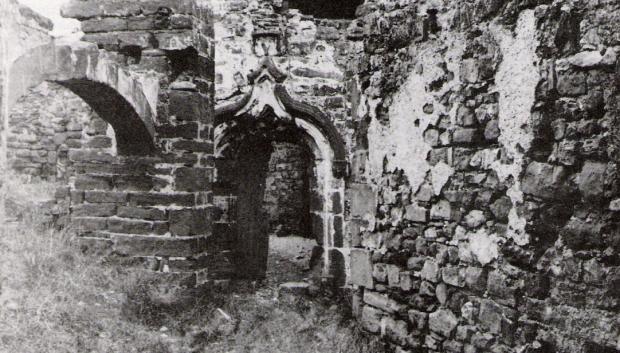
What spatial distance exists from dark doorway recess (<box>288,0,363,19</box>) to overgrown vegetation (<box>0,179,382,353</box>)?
4.74 meters

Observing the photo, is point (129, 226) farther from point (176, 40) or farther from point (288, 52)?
point (288, 52)

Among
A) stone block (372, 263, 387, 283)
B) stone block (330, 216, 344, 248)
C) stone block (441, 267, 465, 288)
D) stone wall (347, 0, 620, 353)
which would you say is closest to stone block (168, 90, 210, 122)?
stone wall (347, 0, 620, 353)

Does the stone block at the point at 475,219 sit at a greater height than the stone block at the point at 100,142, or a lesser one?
lesser

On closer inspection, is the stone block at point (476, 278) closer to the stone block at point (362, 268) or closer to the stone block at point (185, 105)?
the stone block at point (362, 268)

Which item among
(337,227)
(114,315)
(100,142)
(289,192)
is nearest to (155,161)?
(100,142)

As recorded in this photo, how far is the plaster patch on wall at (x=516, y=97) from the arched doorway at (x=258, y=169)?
Answer: 4658 millimetres

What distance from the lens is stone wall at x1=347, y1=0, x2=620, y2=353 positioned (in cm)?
218

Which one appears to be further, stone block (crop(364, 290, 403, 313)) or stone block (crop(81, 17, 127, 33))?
stone block (crop(81, 17, 127, 33))

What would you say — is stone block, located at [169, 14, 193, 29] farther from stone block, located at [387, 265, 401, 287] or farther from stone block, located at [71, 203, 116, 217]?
stone block, located at [387, 265, 401, 287]

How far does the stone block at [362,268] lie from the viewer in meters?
3.79

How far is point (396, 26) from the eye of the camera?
3582 millimetres

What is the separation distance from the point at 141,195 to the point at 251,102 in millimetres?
2815

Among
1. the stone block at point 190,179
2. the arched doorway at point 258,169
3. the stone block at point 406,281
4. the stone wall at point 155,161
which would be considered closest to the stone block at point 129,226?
the stone wall at point 155,161

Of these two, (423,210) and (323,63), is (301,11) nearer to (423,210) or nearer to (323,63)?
(323,63)
